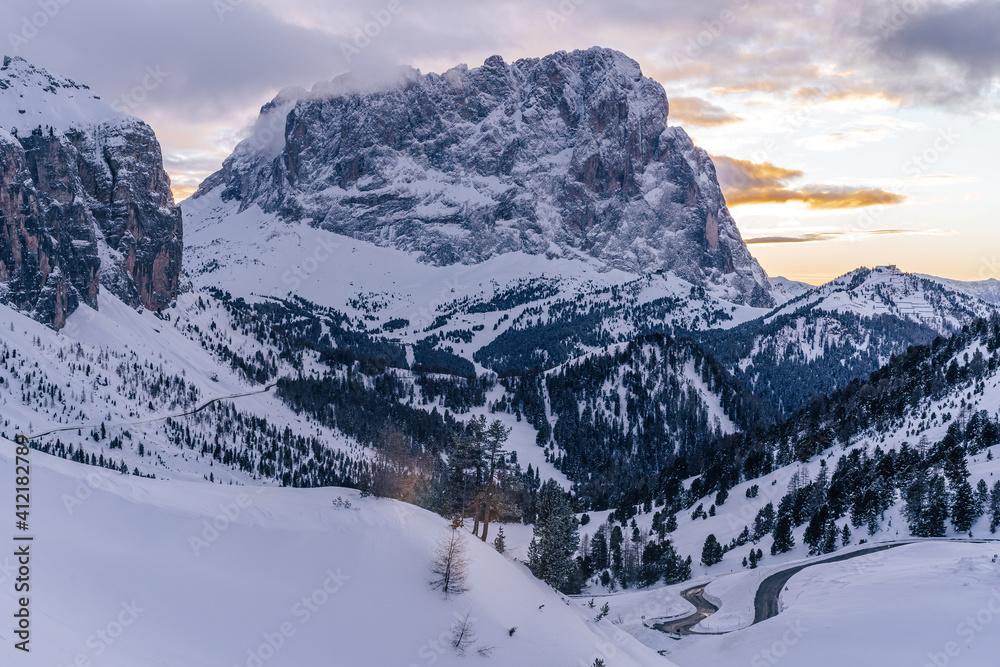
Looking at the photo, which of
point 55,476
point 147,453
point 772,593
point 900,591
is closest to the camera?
point 55,476

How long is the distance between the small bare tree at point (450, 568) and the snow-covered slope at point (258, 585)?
686 mm

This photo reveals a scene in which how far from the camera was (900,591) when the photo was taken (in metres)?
62.9

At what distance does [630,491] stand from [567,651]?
436 feet

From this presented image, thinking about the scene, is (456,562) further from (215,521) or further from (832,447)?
(832,447)

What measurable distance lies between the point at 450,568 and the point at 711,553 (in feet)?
247

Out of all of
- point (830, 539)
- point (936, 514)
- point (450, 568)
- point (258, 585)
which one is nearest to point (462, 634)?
point (450, 568)

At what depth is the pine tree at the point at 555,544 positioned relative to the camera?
6003 cm

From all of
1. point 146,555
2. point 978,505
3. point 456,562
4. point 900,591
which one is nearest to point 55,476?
point 146,555

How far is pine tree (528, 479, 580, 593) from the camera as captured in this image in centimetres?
6003

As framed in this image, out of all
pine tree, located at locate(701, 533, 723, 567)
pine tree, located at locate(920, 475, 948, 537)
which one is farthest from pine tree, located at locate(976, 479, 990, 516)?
pine tree, located at locate(701, 533, 723, 567)

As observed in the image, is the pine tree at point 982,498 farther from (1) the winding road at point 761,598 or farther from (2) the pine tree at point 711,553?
(2) the pine tree at point 711,553

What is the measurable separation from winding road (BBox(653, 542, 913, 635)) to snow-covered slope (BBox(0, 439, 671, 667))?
23.7m

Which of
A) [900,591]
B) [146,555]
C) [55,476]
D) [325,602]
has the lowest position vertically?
[900,591]

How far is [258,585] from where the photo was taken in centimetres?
4109
